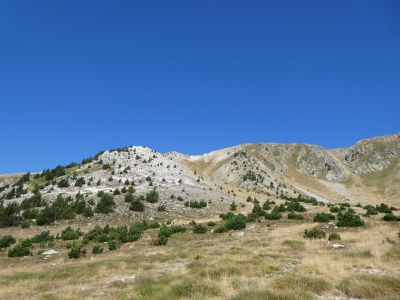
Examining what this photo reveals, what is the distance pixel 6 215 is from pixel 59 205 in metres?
4.91

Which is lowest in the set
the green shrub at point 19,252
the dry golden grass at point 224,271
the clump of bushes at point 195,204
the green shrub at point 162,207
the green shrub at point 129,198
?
the dry golden grass at point 224,271

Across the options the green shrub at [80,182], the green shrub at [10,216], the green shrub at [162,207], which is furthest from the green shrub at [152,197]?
the green shrub at [10,216]

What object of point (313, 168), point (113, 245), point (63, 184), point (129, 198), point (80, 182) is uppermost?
point (313, 168)

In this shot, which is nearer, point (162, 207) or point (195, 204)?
point (162, 207)

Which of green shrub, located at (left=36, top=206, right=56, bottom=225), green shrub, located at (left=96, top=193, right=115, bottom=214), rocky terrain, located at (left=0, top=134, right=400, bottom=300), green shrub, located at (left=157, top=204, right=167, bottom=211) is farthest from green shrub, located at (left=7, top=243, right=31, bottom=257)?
green shrub, located at (left=157, top=204, right=167, bottom=211)

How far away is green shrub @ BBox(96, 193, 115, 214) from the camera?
126 feet

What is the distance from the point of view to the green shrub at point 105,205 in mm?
38438

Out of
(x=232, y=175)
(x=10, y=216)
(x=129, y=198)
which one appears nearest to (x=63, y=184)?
(x=129, y=198)

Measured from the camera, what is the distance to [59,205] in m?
37.8

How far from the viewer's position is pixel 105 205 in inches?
1553

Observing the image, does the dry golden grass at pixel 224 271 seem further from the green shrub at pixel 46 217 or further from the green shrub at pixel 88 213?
the green shrub at pixel 88 213

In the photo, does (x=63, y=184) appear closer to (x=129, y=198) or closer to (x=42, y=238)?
(x=129, y=198)

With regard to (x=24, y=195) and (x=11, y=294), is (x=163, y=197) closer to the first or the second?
(x=24, y=195)

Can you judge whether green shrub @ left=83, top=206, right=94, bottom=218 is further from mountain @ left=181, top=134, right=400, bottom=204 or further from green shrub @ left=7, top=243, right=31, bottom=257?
mountain @ left=181, top=134, right=400, bottom=204
